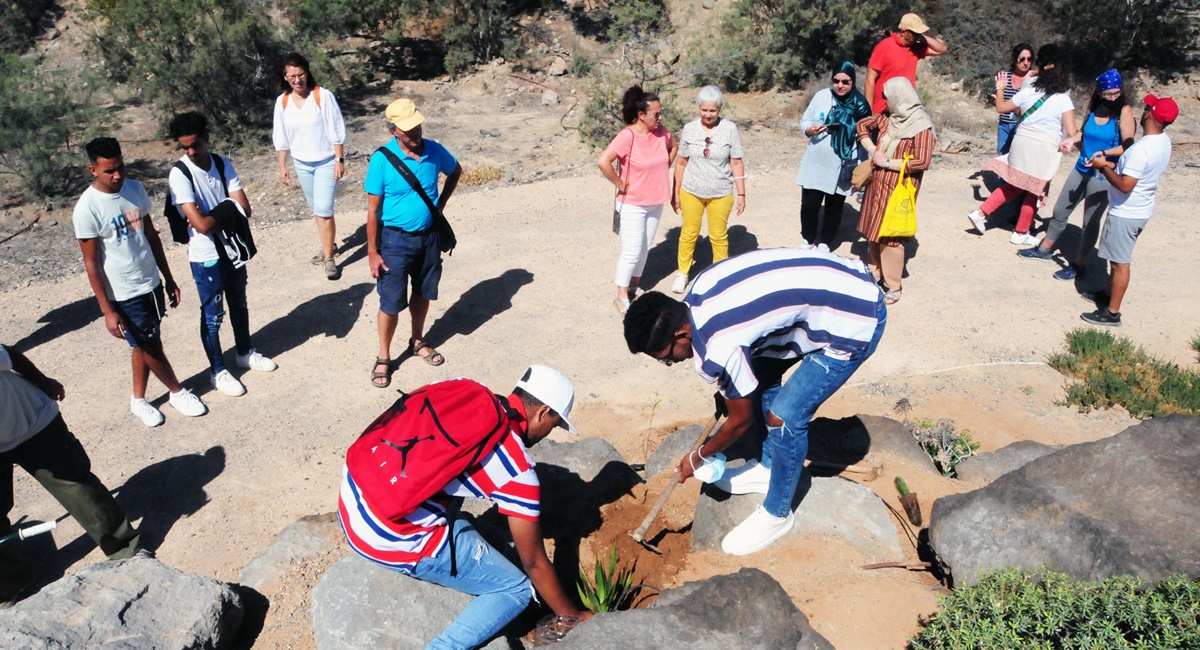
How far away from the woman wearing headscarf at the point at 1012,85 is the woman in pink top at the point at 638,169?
4.06 m

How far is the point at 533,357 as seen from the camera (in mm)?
6625

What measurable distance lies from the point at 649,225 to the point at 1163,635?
4627 millimetres

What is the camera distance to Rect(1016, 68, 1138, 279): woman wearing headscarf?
7.12m

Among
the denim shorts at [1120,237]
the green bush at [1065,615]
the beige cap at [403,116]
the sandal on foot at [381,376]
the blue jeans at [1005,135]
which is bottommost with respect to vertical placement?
the sandal on foot at [381,376]

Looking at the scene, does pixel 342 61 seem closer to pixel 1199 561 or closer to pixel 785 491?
pixel 785 491

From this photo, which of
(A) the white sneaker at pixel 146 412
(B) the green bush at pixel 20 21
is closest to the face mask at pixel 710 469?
(A) the white sneaker at pixel 146 412

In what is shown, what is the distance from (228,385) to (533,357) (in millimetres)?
2169

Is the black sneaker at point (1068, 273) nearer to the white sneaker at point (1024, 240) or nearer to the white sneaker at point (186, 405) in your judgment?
the white sneaker at point (1024, 240)

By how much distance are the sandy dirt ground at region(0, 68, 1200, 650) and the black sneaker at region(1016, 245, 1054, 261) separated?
0.32 ft

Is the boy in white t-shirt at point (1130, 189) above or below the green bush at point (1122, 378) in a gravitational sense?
above

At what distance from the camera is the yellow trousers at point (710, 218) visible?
6.96 metres

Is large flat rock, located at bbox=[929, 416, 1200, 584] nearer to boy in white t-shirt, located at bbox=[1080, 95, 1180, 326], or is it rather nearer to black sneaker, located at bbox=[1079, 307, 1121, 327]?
boy in white t-shirt, located at bbox=[1080, 95, 1180, 326]

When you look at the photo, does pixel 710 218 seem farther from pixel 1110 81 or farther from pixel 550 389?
pixel 550 389

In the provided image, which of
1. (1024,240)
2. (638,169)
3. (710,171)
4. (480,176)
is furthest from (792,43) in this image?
(638,169)
